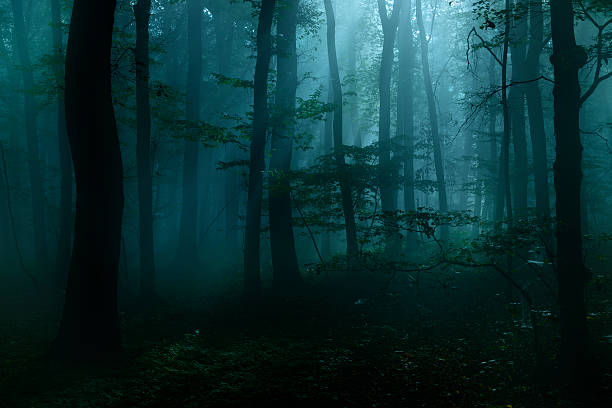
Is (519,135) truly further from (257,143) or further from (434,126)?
(257,143)

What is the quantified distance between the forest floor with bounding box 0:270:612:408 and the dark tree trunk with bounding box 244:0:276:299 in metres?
2.08

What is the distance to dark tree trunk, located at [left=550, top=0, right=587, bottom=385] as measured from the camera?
6.83 metres

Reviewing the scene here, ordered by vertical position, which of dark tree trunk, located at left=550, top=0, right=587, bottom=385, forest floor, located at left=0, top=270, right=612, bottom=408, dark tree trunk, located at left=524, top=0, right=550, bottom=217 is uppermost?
dark tree trunk, located at left=524, top=0, right=550, bottom=217

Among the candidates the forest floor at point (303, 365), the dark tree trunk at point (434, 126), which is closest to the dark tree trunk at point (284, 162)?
the forest floor at point (303, 365)

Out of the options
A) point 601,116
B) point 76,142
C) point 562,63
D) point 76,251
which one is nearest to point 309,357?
point 76,251

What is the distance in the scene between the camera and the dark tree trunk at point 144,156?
13750 millimetres

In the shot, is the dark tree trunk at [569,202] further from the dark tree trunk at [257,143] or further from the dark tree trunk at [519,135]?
the dark tree trunk at [519,135]

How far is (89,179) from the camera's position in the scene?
754 centimetres

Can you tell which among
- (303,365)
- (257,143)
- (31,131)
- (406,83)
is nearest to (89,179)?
(303,365)

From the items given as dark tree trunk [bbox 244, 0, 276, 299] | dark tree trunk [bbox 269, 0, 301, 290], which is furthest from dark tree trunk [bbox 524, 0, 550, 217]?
dark tree trunk [bbox 244, 0, 276, 299]

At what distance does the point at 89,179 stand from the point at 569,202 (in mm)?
7587

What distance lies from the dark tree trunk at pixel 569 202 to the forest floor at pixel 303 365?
0.61m

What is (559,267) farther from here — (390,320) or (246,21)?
(246,21)

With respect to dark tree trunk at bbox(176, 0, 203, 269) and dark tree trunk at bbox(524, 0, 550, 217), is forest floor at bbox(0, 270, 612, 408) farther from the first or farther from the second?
dark tree trunk at bbox(176, 0, 203, 269)
